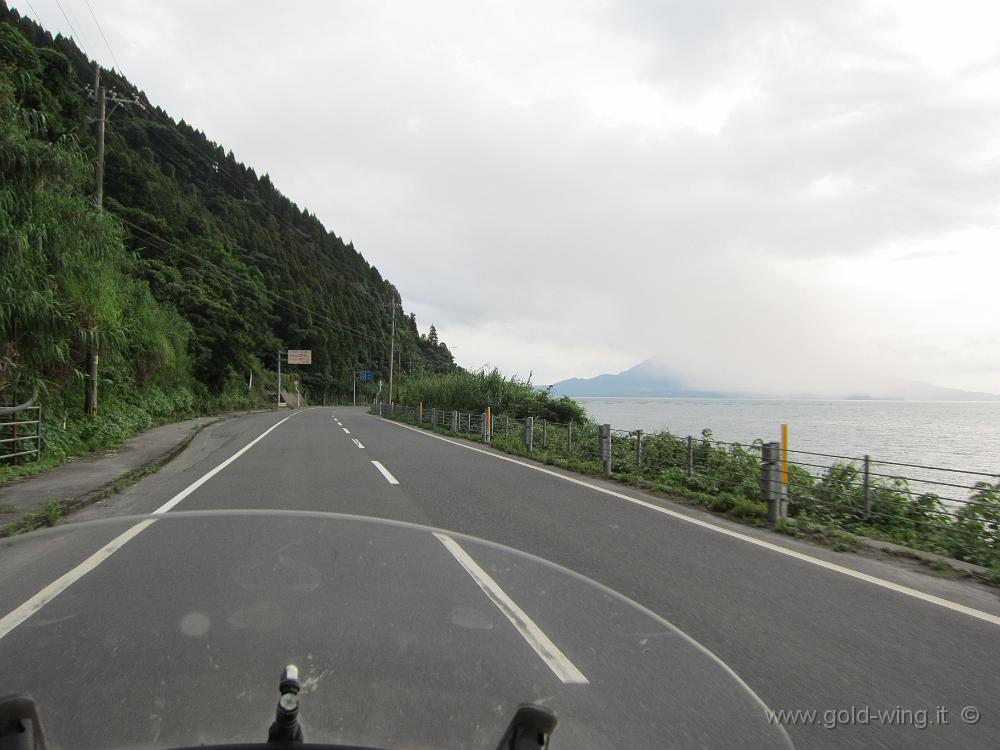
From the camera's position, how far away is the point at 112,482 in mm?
9055

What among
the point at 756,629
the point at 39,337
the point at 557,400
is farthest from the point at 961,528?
the point at 557,400

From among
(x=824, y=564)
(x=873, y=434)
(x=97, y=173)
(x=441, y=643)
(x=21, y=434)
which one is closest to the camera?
(x=441, y=643)

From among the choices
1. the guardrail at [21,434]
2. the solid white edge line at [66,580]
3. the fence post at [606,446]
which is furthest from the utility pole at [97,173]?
the solid white edge line at [66,580]

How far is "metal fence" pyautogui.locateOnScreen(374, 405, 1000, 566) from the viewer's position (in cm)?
638

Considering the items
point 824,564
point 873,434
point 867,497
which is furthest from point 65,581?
point 873,434

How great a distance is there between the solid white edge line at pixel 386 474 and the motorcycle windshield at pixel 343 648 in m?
7.00

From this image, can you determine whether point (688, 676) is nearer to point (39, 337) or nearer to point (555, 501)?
point (555, 501)

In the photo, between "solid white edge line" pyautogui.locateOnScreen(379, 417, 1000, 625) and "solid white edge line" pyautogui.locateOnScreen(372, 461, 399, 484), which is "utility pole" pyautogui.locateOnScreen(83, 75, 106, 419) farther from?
"solid white edge line" pyautogui.locateOnScreen(379, 417, 1000, 625)

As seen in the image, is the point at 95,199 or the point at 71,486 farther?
the point at 95,199

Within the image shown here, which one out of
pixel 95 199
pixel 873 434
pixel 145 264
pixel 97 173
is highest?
pixel 145 264

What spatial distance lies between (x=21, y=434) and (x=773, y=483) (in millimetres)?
13716

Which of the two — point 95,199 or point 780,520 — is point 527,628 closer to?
point 780,520

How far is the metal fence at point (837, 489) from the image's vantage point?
6.38m

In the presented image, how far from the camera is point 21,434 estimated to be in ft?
37.1
